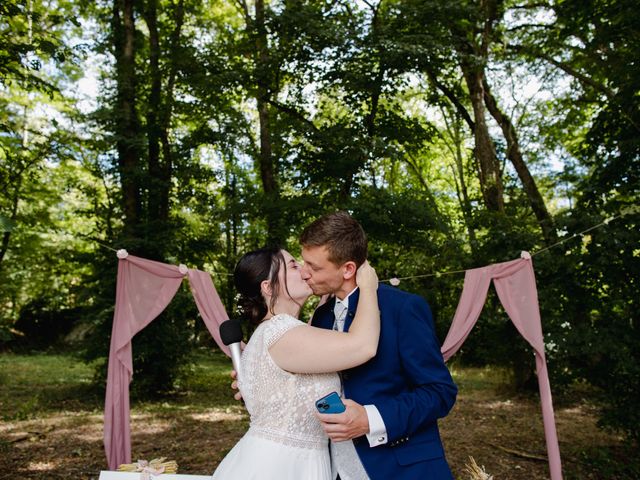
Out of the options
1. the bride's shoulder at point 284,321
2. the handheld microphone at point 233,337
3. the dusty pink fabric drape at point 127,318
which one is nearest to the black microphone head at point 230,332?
the handheld microphone at point 233,337

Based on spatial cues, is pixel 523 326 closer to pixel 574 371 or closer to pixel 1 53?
pixel 574 371

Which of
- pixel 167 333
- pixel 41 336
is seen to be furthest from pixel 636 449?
pixel 41 336

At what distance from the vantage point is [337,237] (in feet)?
5.97

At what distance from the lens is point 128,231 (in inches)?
347

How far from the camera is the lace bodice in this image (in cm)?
186

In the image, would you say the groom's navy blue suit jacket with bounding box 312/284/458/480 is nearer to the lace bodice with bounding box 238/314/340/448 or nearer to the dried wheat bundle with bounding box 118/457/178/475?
the lace bodice with bounding box 238/314/340/448

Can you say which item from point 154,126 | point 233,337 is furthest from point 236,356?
point 154,126

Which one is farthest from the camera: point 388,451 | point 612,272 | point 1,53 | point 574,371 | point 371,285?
point 574,371

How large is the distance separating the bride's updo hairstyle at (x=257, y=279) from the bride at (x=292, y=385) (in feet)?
0.77

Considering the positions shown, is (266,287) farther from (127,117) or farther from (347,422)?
(127,117)

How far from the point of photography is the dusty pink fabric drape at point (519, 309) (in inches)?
196

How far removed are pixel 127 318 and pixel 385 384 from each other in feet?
13.3

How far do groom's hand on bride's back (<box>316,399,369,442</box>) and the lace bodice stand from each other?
266 mm

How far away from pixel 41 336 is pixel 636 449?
18.0m
